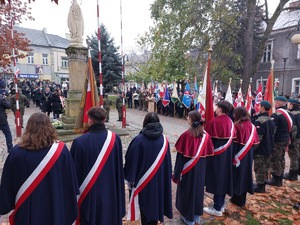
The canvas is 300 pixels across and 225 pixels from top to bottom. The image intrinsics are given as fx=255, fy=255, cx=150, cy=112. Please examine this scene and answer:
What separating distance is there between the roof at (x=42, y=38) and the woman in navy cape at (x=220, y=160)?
41753 mm

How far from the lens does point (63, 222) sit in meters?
2.58

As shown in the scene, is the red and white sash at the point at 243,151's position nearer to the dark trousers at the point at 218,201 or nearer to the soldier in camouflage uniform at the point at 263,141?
the soldier in camouflage uniform at the point at 263,141

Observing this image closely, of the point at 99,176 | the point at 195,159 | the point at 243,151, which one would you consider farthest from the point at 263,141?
the point at 99,176

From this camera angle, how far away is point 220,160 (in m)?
4.12

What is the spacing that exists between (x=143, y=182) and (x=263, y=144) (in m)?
2.67

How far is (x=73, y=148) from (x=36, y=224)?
825 mm

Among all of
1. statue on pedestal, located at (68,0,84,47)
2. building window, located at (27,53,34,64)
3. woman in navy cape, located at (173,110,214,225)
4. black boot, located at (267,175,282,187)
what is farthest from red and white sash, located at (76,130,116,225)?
building window, located at (27,53,34,64)

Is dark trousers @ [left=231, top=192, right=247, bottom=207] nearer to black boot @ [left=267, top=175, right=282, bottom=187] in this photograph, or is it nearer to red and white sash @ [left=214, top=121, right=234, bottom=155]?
red and white sash @ [left=214, top=121, right=234, bottom=155]

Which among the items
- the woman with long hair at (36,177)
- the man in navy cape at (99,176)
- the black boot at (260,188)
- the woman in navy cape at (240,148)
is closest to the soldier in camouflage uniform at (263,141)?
the black boot at (260,188)

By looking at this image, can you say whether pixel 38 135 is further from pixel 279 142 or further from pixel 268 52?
pixel 268 52

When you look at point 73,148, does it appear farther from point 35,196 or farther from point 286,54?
point 286,54

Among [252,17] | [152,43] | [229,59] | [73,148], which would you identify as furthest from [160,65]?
[73,148]

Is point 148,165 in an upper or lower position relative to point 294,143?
upper

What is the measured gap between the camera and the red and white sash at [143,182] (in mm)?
3361
